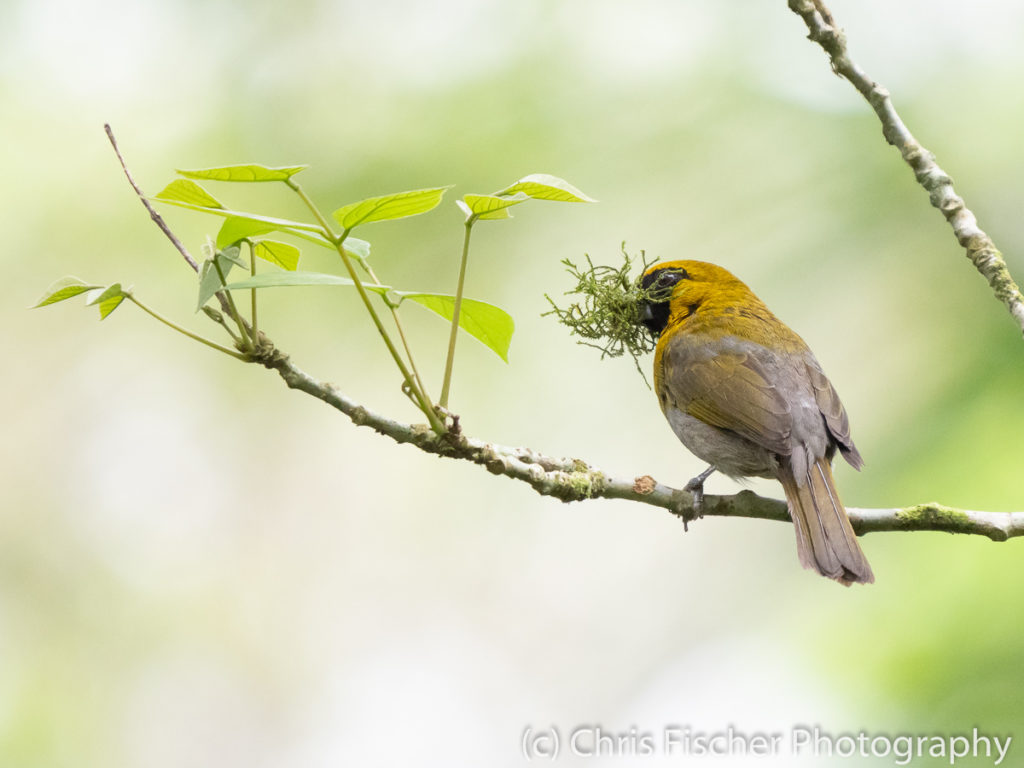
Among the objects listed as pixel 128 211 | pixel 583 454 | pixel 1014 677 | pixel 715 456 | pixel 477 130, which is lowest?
pixel 1014 677

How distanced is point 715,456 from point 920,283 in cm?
286

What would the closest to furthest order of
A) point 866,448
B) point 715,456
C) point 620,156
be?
1. point 715,456
2. point 866,448
3. point 620,156

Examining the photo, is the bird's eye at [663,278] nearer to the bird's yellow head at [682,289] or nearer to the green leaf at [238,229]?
the bird's yellow head at [682,289]

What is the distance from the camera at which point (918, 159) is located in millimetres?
2895

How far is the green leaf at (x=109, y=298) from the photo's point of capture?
2.03 m

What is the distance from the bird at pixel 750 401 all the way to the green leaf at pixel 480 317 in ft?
3.92

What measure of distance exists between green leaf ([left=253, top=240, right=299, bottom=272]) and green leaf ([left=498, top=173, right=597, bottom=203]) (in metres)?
0.63

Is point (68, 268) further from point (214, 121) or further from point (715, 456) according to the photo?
point (715, 456)

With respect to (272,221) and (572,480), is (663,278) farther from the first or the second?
(272,221)

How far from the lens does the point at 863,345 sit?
20.4ft

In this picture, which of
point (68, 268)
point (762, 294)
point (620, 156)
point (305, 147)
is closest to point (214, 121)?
point (305, 147)

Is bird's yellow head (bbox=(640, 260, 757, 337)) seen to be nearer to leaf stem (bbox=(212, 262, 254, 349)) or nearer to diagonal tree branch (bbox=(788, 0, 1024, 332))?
diagonal tree branch (bbox=(788, 0, 1024, 332))

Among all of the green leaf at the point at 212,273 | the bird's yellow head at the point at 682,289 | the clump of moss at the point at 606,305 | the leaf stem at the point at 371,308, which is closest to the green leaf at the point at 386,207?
the leaf stem at the point at 371,308

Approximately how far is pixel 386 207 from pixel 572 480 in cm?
95
